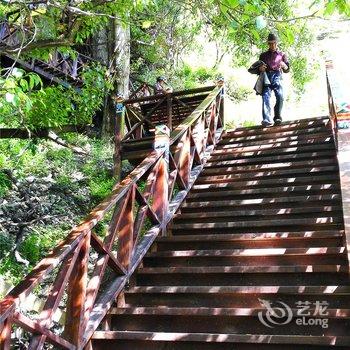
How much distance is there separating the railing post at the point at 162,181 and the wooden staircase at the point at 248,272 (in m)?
0.26

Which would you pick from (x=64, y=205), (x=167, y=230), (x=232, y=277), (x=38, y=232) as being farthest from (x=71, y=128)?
(x=232, y=277)

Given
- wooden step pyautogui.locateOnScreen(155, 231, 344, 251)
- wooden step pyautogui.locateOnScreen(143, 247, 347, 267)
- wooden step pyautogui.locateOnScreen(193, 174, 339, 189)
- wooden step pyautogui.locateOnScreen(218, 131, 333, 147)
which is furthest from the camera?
wooden step pyautogui.locateOnScreen(218, 131, 333, 147)

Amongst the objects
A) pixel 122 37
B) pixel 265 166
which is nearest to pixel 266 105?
pixel 265 166

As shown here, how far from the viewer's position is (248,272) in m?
3.82

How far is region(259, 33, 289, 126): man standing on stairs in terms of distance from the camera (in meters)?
7.63

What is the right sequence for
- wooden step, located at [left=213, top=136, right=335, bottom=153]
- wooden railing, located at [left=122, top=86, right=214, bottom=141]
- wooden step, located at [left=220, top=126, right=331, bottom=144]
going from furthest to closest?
wooden railing, located at [left=122, top=86, right=214, bottom=141]
wooden step, located at [left=220, top=126, right=331, bottom=144]
wooden step, located at [left=213, top=136, right=335, bottom=153]

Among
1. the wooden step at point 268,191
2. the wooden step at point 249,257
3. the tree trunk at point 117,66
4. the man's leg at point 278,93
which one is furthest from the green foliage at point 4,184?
the man's leg at point 278,93

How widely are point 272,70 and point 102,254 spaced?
5243 millimetres

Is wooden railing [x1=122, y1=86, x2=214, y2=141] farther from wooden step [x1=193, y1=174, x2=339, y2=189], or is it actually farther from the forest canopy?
wooden step [x1=193, y1=174, x2=339, y2=189]

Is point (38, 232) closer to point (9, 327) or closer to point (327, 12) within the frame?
point (9, 327)

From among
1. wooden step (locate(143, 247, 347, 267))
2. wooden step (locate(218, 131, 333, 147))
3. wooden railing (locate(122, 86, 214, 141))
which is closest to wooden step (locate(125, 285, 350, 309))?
wooden step (locate(143, 247, 347, 267))

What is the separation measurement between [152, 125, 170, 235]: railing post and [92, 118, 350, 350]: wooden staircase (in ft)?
0.85

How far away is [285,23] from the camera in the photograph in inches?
→ 138

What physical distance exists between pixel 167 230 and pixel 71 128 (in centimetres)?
447
